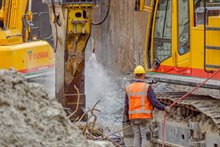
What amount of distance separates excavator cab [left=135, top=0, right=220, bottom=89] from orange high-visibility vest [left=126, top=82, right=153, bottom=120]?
47 centimetres

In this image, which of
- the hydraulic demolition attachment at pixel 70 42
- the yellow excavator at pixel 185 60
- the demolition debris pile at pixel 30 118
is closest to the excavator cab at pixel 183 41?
the yellow excavator at pixel 185 60

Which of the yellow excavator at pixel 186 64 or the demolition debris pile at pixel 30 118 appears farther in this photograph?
the yellow excavator at pixel 186 64

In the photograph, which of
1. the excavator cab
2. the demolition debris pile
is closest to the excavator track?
the excavator cab

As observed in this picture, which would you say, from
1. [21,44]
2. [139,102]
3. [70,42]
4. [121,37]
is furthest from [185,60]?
[121,37]

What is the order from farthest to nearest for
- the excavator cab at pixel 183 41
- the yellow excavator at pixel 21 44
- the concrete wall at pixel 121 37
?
the concrete wall at pixel 121 37 → the yellow excavator at pixel 21 44 → the excavator cab at pixel 183 41

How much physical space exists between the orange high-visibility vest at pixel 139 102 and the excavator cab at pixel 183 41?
47cm

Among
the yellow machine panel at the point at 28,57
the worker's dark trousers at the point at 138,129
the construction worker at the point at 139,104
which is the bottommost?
the worker's dark trousers at the point at 138,129

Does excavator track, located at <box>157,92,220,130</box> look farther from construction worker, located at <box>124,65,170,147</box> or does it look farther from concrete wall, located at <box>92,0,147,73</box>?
concrete wall, located at <box>92,0,147,73</box>

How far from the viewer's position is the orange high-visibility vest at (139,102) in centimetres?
977

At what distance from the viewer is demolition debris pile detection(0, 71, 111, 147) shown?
4656mm

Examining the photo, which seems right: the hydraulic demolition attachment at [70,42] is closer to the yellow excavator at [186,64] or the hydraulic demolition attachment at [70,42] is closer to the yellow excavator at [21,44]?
the yellow excavator at [186,64]

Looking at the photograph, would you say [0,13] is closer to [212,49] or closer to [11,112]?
[212,49]

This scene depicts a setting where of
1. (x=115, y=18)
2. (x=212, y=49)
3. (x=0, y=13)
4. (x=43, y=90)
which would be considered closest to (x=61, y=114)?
(x=43, y=90)

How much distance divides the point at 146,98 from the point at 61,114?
15.9ft
